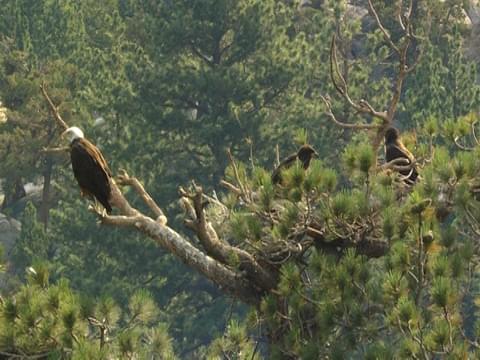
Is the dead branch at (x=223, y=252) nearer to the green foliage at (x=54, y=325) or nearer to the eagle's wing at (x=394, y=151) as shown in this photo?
the green foliage at (x=54, y=325)

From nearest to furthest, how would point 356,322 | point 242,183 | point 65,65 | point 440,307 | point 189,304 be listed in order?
point 440,307 < point 356,322 < point 242,183 < point 189,304 < point 65,65

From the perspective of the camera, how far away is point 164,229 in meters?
8.97

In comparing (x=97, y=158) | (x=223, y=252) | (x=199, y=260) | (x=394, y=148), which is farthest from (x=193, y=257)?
(x=394, y=148)

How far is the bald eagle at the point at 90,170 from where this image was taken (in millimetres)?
9508

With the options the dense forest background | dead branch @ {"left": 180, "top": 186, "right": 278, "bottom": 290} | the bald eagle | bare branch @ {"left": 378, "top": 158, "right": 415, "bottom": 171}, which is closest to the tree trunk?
the dense forest background

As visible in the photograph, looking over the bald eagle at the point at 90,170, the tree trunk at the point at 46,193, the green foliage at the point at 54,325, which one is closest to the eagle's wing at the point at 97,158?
the bald eagle at the point at 90,170

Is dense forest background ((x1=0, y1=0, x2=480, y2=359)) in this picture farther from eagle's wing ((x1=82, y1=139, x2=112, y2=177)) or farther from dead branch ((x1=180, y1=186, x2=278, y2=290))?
dead branch ((x1=180, y1=186, x2=278, y2=290))

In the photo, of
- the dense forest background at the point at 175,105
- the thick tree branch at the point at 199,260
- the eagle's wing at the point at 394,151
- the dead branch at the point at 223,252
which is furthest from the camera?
the dense forest background at the point at 175,105

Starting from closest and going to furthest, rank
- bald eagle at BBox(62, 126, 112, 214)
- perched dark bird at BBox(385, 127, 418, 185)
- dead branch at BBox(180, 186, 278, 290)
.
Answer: dead branch at BBox(180, 186, 278, 290)
bald eagle at BBox(62, 126, 112, 214)
perched dark bird at BBox(385, 127, 418, 185)

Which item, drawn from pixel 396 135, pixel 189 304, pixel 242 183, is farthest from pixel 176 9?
pixel 242 183

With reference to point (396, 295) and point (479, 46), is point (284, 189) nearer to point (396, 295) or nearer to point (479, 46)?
point (396, 295)

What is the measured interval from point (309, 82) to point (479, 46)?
969 cm

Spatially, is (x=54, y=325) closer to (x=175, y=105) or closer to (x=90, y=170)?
(x=90, y=170)

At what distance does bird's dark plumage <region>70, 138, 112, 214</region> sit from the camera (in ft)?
31.2
